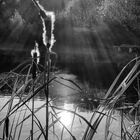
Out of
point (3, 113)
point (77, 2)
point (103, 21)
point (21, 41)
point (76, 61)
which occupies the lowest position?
point (3, 113)

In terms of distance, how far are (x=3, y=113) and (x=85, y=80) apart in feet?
19.1

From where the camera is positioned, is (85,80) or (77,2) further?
(77,2)

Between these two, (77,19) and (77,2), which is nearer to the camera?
(77,19)

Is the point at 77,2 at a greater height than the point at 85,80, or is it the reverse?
the point at 77,2

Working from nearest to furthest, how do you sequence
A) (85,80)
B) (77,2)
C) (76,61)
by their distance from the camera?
(85,80), (76,61), (77,2)

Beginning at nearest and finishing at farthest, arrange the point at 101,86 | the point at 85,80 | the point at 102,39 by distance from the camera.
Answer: the point at 101,86 → the point at 85,80 → the point at 102,39

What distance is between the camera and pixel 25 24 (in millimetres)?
22094

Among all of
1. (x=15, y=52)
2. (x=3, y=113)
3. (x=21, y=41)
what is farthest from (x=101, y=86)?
(x=21, y=41)

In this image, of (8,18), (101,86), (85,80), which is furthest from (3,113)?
(8,18)

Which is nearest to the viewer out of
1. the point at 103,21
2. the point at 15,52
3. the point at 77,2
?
the point at 15,52

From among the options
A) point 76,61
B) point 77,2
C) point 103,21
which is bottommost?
point 76,61

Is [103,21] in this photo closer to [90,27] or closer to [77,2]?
[90,27]

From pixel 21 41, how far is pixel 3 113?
17.4 m

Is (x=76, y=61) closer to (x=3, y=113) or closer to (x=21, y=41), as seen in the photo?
(x=21, y=41)
